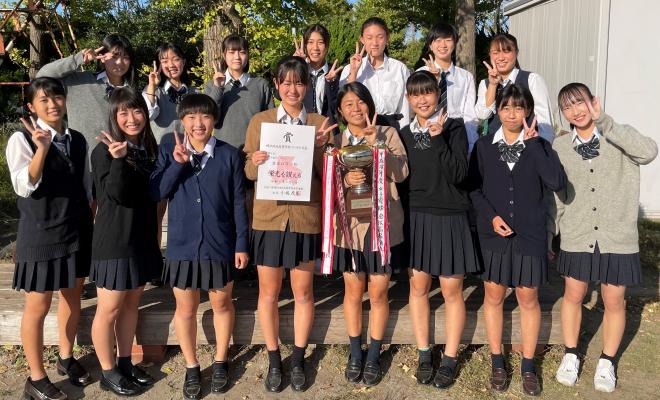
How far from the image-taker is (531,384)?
3666 mm

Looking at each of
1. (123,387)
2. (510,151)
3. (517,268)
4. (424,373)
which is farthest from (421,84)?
(123,387)

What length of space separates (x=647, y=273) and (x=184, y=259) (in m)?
5.58

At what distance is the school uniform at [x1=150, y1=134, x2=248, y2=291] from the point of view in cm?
334

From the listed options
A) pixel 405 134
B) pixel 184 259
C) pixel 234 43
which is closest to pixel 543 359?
pixel 405 134

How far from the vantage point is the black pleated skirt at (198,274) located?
11.1 ft

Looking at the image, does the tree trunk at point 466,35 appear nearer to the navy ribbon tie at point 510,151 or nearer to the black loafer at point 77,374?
the navy ribbon tie at point 510,151

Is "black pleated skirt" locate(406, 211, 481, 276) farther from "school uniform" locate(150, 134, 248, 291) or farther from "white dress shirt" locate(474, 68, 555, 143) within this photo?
"school uniform" locate(150, 134, 248, 291)

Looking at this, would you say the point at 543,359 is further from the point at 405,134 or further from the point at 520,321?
the point at 405,134

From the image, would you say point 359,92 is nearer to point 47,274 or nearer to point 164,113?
point 164,113

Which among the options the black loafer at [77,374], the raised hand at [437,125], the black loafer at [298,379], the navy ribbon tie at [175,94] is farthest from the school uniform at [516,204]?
the black loafer at [77,374]

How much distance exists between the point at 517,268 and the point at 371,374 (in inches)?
49.9

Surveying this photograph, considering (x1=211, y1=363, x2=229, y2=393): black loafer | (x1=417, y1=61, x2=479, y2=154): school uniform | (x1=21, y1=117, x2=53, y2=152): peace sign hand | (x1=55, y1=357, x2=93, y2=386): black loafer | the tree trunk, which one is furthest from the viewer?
the tree trunk

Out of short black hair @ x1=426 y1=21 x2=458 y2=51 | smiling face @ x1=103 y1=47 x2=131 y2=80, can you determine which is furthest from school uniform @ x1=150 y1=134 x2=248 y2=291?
short black hair @ x1=426 y1=21 x2=458 y2=51

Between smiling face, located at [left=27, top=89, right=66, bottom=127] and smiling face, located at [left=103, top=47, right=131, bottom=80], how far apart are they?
70cm
